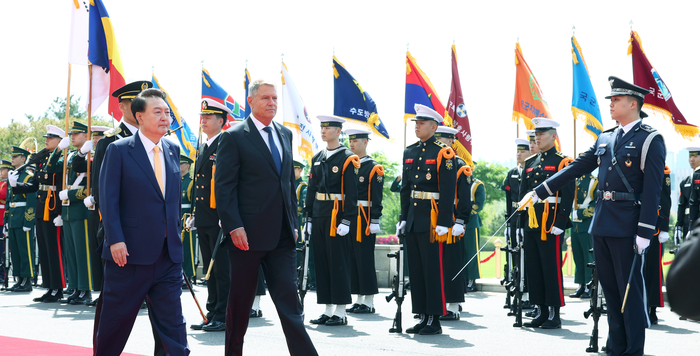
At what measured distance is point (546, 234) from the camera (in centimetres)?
732

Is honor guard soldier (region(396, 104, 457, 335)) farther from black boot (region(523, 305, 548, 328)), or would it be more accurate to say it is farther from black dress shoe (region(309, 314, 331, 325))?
black dress shoe (region(309, 314, 331, 325))

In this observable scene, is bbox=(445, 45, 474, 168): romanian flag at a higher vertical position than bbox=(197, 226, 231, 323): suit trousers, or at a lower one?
higher

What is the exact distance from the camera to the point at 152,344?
19.9ft

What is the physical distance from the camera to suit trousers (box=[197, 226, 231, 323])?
7.10 meters

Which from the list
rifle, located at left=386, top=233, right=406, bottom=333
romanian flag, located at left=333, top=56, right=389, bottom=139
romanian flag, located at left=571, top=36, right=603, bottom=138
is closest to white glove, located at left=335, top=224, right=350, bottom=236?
rifle, located at left=386, top=233, right=406, bottom=333

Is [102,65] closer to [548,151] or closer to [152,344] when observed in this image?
[152,344]

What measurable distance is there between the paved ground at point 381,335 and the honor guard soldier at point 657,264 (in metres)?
0.25

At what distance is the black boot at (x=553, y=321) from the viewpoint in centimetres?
730

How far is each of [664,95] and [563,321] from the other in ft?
9.05

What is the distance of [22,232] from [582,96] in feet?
Result: 30.9

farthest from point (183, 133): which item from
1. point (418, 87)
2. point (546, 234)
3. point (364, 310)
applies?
point (546, 234)

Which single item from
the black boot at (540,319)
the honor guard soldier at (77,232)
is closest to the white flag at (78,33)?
the honor guard soldier at (77,232)

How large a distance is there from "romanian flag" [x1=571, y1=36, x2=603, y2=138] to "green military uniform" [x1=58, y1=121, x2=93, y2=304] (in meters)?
6.94

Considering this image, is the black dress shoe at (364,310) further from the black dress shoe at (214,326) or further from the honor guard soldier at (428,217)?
the black dress shoe at (214,326)
